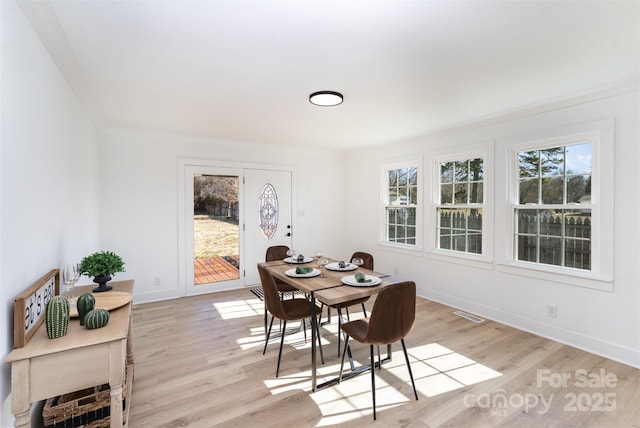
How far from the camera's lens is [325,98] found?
9.55ft

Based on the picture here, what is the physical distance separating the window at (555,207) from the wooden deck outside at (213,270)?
13.8ft

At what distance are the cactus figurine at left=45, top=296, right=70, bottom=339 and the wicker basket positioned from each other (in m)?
0.49

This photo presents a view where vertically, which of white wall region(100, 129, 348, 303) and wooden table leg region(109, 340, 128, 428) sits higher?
white wall region(100, 129, 348, 303)

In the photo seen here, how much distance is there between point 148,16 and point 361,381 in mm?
2965

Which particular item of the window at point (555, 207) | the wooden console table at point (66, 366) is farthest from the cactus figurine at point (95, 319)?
the window at point (555, 207)

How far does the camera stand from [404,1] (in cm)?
161

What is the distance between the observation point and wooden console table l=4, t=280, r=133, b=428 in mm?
1312

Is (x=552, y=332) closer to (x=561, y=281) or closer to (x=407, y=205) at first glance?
(x=561, y=281)

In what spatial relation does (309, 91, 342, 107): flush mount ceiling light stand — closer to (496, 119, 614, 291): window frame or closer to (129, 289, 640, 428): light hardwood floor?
(496, 119, 614, 291): window frame

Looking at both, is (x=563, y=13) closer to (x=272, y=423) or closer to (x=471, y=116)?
(x=471, y=116)

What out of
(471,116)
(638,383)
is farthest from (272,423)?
(471,116)

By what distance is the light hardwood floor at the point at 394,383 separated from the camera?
80.5 inches

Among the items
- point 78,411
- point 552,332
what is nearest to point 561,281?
point 552,332

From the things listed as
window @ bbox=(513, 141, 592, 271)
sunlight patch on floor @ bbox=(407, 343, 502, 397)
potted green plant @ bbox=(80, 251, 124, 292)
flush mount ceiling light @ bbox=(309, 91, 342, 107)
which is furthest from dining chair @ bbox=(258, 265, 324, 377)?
window @ bbox=(513, 141, 592, 271)
